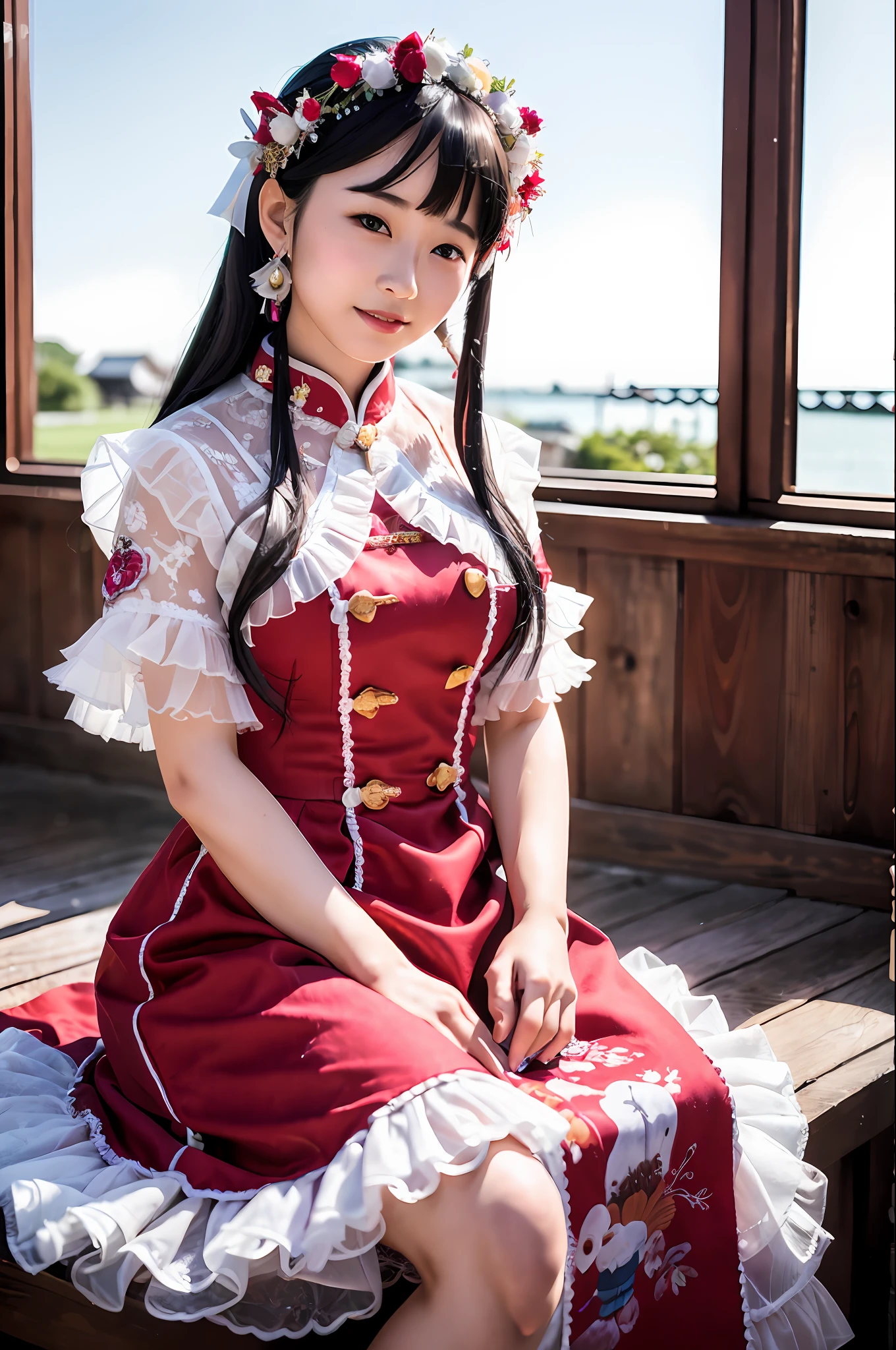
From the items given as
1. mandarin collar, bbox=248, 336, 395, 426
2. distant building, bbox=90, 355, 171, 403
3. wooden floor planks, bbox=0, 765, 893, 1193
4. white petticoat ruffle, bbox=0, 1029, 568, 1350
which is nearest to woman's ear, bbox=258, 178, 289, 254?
mandarin collar, bbox=248, 336, 395, 426

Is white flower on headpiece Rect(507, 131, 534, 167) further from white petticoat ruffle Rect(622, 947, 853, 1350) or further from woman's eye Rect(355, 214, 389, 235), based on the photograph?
white petticoat ruffle Rect(622, 947, 853, 1350)

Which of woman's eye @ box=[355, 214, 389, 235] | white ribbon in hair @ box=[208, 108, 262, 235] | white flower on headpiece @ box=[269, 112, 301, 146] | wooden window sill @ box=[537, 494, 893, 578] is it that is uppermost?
white flower on headpiece @ box=[269, 112, 301, 146]

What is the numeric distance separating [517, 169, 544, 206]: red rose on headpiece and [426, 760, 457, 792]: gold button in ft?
2.18

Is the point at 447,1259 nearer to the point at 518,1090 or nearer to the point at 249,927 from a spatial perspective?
the point at 518,1090

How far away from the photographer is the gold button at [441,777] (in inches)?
57.0

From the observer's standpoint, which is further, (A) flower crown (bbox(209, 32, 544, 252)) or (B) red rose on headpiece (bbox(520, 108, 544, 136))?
(B) red rose on headpiece (bbox(520, 108, 544, 136))

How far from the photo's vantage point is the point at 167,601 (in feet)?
4.26

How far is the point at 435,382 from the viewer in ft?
37.1

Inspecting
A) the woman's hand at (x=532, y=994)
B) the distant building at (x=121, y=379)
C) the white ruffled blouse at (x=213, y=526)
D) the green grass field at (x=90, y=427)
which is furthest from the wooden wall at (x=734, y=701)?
the distant building at (x=121, y=379)

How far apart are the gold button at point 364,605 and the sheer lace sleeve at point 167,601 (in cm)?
13

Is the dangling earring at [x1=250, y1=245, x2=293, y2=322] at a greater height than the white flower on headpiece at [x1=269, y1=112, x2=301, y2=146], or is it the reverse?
the white flower on headpiece at [x1=269, y1=112, x2=301, y2=146]

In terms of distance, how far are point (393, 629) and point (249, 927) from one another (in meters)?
0.34

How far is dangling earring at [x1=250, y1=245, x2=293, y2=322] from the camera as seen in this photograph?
4.56ft

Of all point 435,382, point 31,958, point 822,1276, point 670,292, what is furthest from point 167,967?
point 435,382
